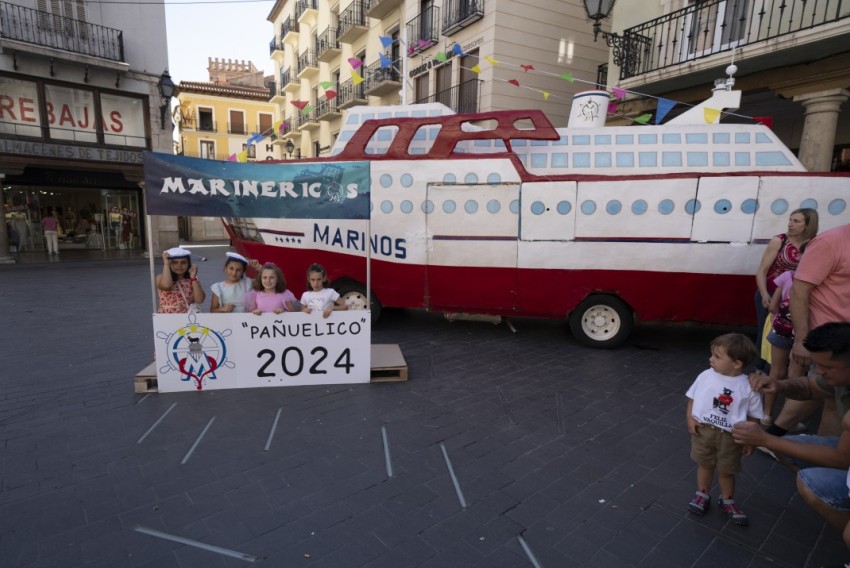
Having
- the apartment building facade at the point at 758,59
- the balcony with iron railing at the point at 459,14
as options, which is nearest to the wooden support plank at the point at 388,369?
the apartment building facade at the point at 758,59

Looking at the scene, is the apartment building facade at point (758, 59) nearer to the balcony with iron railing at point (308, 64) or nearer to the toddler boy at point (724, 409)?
the toddler boy at point (724, 409)

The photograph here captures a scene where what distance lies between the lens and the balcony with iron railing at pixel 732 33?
7.61 m

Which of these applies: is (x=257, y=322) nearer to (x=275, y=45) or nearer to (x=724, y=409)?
(x=724, y=409)

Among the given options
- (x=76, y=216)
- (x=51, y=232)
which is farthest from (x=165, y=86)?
(x=76, y=216)

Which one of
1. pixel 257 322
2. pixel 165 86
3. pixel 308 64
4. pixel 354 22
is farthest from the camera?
pixel 308 64

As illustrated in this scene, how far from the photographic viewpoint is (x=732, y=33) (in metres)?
9.14

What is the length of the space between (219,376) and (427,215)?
3.43 meters

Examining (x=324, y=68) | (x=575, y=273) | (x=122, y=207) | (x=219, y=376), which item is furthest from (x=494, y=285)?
(x=324, y=68)

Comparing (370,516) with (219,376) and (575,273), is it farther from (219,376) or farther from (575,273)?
(575,273)

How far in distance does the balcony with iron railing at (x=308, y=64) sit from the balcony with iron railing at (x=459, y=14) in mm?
13095

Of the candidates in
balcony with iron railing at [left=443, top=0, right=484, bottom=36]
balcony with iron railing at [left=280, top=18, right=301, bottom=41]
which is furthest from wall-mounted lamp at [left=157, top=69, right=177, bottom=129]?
balcony with iron railing at [left=280, top=18, right=301, bottom=41]

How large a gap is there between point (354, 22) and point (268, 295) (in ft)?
68.1

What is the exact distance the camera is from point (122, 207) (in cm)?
2058

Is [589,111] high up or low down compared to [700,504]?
up
